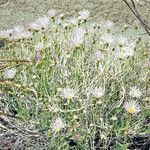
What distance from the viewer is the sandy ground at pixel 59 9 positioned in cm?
506

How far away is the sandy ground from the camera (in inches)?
199

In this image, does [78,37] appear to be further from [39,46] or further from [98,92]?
[98,92]

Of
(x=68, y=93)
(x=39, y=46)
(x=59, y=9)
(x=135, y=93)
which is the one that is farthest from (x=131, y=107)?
(x=59, y=9)

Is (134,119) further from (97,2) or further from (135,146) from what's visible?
(97,2)

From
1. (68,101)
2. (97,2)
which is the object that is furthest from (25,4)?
(68,101)

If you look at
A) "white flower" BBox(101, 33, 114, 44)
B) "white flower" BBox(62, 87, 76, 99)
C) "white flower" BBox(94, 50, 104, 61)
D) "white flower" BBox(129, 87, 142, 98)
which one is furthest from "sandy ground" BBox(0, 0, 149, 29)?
"white flower" BBox(62, 87, 76, 99)

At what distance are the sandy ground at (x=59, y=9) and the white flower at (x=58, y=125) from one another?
2861 millimetres

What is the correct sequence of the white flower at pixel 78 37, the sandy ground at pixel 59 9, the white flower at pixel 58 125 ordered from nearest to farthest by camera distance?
the white flower at pixel 58 125 → the white flower at pixel 78 37 → the sandy ground at pixel 59 9

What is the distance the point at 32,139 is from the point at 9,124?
181mm

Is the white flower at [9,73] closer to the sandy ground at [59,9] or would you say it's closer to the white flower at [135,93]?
the white flower at [135,93]

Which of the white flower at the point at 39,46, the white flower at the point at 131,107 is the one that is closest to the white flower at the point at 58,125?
the white flower at the point at 131,107

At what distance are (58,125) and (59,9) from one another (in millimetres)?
3178

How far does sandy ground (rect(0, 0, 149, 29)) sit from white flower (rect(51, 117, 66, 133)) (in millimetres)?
2861

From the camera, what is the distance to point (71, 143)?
2441 mm
